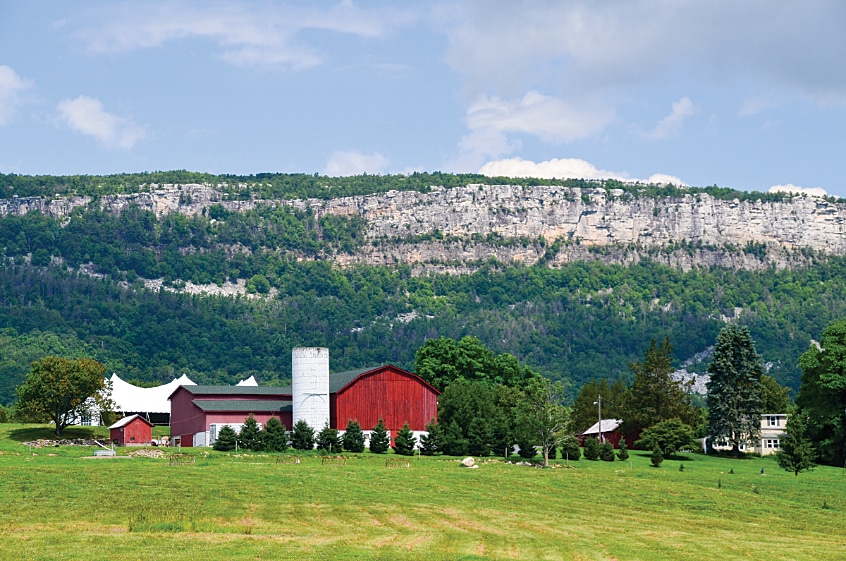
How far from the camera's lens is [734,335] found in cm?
10594

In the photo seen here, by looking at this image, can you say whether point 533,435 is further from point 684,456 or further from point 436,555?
point 436,555

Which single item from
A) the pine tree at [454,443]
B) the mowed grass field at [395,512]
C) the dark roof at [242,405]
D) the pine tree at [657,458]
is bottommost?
the mowed grass field at [395,512]

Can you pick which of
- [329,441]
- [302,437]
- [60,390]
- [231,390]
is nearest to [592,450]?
[329,441]

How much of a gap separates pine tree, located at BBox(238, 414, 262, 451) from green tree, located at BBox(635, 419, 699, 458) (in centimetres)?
2908

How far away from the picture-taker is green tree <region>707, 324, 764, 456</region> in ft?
333

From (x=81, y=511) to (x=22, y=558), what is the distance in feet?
33.7

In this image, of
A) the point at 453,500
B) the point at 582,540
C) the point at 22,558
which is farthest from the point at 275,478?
the point at 22,558

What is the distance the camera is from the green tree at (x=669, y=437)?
9181cm

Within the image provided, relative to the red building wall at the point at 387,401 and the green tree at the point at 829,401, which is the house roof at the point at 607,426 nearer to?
the green tree at the point at 829,401

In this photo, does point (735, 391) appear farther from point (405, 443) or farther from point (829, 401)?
point (405, 443)

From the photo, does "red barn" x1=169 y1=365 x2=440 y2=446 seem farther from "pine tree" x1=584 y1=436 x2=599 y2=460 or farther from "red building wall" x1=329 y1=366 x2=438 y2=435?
"pine tree" x1=584 y1=436 x2=599 y2=460

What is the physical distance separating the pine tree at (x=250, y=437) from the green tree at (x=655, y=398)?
114ft

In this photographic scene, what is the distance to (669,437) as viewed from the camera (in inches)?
3615

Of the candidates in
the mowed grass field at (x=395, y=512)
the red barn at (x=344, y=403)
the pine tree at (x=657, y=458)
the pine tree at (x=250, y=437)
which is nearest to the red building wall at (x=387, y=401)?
the red barn at (x=344, y=403)
